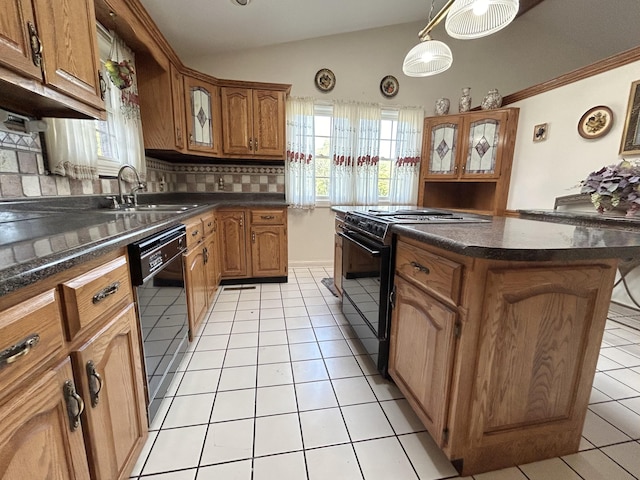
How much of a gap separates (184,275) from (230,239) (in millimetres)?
1264

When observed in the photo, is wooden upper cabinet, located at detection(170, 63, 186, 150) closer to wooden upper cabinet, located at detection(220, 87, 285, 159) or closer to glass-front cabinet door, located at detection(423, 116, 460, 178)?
wooden upper cabinet, located at detection(220, 87, 285, 159)

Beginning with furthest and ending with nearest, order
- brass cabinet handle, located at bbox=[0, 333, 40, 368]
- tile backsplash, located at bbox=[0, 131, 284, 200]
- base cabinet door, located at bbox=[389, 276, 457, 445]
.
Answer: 1. tile backsplash, located at bbox=[0, 131, 284, 200]
2. base cabinet door, located at bbox=[389, 276, 457, 445]
3. brass cabinet handle, located at bbox=[0, 333, 40, 368]

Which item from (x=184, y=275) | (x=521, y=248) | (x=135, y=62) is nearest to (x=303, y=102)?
(x=135, y=62)

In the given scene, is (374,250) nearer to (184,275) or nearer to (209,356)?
(184,275)

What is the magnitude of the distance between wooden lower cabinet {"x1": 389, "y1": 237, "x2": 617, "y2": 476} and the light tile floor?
14cm

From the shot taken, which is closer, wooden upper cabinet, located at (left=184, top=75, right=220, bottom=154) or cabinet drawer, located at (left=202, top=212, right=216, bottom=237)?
cabinet drawer, located at (left=202, top=212, right=216, bottom=237)

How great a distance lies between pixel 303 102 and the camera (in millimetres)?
3354

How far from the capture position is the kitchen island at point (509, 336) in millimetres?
900

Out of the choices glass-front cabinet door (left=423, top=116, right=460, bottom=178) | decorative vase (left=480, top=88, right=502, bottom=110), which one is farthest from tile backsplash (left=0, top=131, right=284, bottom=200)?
decorative vase (left=480, top=88, right=502, bottom=110)

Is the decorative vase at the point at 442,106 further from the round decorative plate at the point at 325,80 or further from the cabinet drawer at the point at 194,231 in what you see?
the cabinet drawer at the point at 194,231

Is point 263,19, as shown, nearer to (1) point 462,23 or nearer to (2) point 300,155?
(2) point 300,155

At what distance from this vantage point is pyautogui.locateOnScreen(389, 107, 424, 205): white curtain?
11.9ft

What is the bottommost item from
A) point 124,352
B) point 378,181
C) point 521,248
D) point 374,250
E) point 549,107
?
point 124,352

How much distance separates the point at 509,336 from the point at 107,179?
2.45 meters
